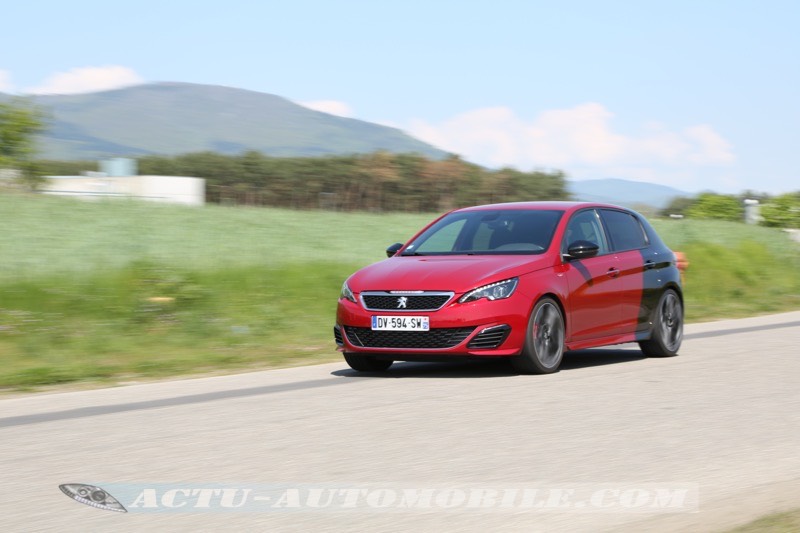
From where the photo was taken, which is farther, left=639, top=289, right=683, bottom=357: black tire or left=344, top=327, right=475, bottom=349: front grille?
left=639, top=289, right=683, bottom=357: black tire

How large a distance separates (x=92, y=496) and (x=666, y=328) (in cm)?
816

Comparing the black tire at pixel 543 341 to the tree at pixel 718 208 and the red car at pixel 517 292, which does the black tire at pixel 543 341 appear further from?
the tree at pixel 718 208

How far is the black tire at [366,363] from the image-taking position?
11195 millimetres

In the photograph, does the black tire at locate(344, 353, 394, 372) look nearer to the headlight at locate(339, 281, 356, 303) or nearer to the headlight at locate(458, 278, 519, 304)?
the headlight at locate(339, 281, 356, 303)

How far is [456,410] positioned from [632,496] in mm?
2906

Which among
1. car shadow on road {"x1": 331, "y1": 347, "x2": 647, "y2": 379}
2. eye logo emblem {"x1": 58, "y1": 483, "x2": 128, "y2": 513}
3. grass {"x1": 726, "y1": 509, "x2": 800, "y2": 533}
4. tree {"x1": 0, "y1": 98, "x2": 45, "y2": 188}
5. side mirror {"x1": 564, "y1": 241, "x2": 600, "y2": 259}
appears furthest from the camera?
tree {"x1": 0, "y1": 98, "x2": 45, "y2": 188}

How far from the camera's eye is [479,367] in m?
11.8

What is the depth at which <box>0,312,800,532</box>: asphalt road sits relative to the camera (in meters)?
5.47

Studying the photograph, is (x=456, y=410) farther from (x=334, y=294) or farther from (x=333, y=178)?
(x=333, y=178)

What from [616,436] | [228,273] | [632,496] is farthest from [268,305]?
[632,496]

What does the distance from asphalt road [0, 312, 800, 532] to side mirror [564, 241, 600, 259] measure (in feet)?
3.62

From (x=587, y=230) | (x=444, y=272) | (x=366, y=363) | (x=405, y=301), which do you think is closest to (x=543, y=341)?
(x=444, y=272)

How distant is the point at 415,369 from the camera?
38.8 feet

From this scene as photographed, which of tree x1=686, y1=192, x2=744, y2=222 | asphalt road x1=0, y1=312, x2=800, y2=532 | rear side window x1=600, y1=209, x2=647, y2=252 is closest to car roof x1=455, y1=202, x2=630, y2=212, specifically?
rear side window x1=600, y1=209, x2=647, y2=252
